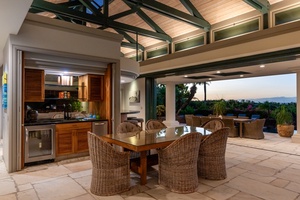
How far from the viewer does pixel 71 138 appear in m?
4.63

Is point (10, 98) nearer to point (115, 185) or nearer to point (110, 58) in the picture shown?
point (110, 58)

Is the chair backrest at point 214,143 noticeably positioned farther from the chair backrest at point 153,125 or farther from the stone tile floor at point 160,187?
the chair backrest at point 153,125

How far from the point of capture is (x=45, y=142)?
4312 mm

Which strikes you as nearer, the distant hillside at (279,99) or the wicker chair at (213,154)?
the wicker chair at (213,154)

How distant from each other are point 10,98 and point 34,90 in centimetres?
56

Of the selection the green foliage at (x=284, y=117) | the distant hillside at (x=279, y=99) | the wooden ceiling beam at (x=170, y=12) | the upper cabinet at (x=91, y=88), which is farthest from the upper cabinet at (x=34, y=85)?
the distant hillside at (x=279, y=99)

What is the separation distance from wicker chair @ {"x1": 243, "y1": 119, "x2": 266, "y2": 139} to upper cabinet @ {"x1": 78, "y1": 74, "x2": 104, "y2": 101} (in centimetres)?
539

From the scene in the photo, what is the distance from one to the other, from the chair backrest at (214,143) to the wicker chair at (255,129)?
4.45 m

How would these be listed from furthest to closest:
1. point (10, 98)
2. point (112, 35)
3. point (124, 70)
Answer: point (124, 70) → point (112, 35) → point (10, 98)

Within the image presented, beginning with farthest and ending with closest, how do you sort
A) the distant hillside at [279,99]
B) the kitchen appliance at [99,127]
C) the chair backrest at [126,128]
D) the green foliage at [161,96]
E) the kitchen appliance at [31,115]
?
the green foliage at [161,96] < the distant hillside at [279,99] < the kitchen appliance at [99,127] < the kitchen appliance at [31,115] < the chair backrest at [126,128]

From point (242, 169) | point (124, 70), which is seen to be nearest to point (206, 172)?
point (242, 169)

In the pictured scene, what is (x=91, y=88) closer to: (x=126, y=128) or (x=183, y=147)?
(x=126, y=128)

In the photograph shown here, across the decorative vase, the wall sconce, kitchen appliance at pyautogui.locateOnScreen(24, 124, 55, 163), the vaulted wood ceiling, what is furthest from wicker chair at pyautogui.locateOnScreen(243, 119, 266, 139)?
kitchen appliance at pyautogui.locateOnScreen(24, 124, 55, 163)

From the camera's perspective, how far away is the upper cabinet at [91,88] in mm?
5160
